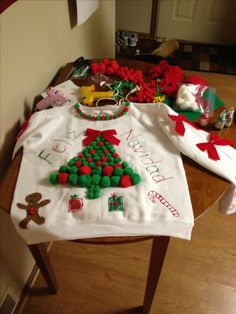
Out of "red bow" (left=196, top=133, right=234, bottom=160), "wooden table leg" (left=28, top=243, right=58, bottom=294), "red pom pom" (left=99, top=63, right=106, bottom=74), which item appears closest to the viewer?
"red bow" (left=196, top=133, right=234, bottom=160)

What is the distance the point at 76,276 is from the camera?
121cm

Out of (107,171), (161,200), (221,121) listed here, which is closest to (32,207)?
(107,171)

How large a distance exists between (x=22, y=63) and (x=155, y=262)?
71 centimetres

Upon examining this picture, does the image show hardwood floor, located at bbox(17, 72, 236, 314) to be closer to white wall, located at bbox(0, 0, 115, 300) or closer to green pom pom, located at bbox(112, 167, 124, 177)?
white wall, located at bbox(0, 0, 115, 300)

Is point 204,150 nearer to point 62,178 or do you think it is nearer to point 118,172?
point 118,172

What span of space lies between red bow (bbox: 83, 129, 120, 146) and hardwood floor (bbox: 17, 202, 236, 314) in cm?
70

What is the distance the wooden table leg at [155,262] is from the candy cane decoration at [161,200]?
9cm

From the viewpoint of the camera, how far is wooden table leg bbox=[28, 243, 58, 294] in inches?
32.8

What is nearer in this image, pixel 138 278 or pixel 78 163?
pixel 78 163

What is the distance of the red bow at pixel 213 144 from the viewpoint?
73cm

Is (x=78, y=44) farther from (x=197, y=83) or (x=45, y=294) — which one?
(x=45, y=294)

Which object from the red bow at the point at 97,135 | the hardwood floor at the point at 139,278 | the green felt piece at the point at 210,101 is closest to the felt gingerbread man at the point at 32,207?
the red bow at the point at 97,135

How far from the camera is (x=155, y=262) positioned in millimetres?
806

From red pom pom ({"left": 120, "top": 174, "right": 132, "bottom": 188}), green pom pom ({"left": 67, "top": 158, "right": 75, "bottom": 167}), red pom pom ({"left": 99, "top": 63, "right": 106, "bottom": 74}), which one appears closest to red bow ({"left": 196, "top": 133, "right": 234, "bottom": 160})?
red pom pom ({"left": 120, "top": 174, "right": 132, "bottom": 188})
